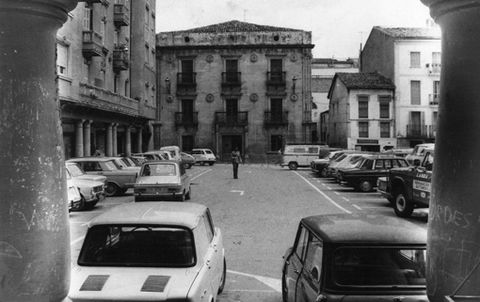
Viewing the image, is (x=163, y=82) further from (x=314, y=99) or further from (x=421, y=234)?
(x=421, y=234)

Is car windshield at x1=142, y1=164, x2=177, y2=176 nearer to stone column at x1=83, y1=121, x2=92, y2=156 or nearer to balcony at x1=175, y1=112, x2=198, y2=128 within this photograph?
stone column at x1=83, y1=121, x2=92, y2=156

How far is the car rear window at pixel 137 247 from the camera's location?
4.77m

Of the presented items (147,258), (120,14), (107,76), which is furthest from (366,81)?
(147,258)

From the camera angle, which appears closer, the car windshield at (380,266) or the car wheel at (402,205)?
the car windshield at (380,266)

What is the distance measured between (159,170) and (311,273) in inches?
472

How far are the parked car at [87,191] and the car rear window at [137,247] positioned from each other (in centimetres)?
945

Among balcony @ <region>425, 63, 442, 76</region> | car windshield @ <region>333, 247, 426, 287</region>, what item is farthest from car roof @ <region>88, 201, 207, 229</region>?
balcony @ <region>425, 63, 442, 76</region>

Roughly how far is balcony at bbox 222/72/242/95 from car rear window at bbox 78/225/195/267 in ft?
140

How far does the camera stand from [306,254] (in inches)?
195

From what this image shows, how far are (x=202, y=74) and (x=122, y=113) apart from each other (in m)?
18.3

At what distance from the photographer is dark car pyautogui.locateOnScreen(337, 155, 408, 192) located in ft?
64.7

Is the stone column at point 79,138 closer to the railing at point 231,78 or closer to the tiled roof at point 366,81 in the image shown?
the railing at point 231,78

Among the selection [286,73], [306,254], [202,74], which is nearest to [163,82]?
[202,74]

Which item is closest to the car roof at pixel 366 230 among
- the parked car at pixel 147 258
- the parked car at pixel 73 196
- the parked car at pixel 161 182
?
the parked car at pixel 147 258
